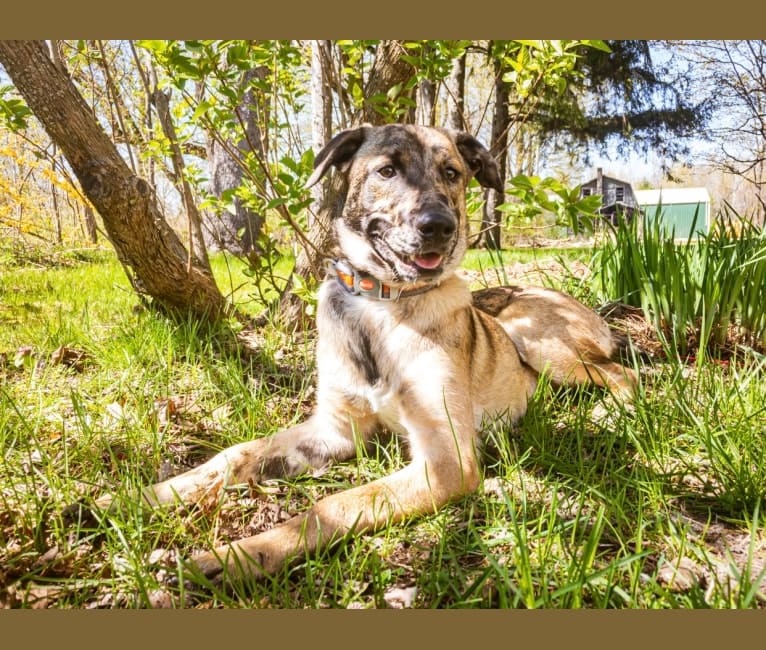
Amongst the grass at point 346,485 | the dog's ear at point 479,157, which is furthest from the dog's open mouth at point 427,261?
the grass at point 346,485

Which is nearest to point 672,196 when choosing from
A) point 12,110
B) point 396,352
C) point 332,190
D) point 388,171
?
point 388,171

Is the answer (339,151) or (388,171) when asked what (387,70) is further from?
(388,171)

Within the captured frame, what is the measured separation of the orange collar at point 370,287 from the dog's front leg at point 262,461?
0.66 m

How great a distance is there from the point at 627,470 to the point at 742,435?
49 cm

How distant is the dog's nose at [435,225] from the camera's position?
90.0 inches

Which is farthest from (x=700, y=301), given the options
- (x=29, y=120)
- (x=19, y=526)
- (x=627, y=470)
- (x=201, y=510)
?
(x=29, y=120)

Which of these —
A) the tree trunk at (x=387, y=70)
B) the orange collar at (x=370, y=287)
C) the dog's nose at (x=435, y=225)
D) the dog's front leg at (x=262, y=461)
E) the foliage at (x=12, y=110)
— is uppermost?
the tree trunk at (x=387, y=70)

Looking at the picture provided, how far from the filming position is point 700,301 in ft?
11.5

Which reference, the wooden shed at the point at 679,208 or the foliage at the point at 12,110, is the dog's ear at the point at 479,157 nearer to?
the wooden shed at the point at 679,208

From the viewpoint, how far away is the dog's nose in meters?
2.29

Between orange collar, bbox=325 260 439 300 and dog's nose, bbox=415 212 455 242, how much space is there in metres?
0.37

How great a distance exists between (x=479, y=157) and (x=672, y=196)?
1617 millimetres

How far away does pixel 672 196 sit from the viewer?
12.1ft

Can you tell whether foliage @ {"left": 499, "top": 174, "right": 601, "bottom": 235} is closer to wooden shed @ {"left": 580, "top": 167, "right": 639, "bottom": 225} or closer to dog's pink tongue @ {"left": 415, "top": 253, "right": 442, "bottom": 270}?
wooden shed @ {"left": 580, "top": 167, "right": 639, "bottom": 225}
